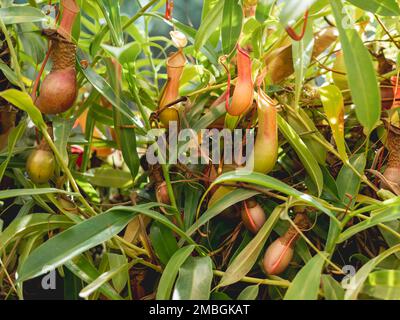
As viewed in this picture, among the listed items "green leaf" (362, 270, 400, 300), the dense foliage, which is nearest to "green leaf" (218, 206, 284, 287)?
the dense foliage

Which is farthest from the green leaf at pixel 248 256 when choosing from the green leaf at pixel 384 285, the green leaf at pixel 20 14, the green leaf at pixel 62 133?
the green leaf at pixel 20 14

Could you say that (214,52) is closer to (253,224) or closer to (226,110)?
(226,110)

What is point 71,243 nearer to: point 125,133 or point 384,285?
point 125,133

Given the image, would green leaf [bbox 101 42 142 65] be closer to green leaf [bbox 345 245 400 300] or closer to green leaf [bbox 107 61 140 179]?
green leaf [bbox 107 61 140 179]

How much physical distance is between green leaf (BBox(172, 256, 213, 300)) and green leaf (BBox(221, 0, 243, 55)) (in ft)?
0.78

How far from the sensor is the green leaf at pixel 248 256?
1.61 feet

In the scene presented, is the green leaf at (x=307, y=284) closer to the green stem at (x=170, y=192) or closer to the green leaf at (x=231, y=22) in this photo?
the green stem at (x=170, y=192)

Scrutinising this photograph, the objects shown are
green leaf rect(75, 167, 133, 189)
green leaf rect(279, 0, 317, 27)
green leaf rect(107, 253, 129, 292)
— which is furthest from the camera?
green leaf rect(75, 167, 133, 189)

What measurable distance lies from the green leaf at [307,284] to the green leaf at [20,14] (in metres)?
0.36

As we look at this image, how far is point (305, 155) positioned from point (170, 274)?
0.60 ft


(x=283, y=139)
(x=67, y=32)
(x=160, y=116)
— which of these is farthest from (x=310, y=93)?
(x=67, y=32)

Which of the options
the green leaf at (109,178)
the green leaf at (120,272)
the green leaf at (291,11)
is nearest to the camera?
the green leaf at (291,11)

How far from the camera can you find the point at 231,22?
1.81 ft

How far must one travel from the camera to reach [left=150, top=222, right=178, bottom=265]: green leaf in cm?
52
